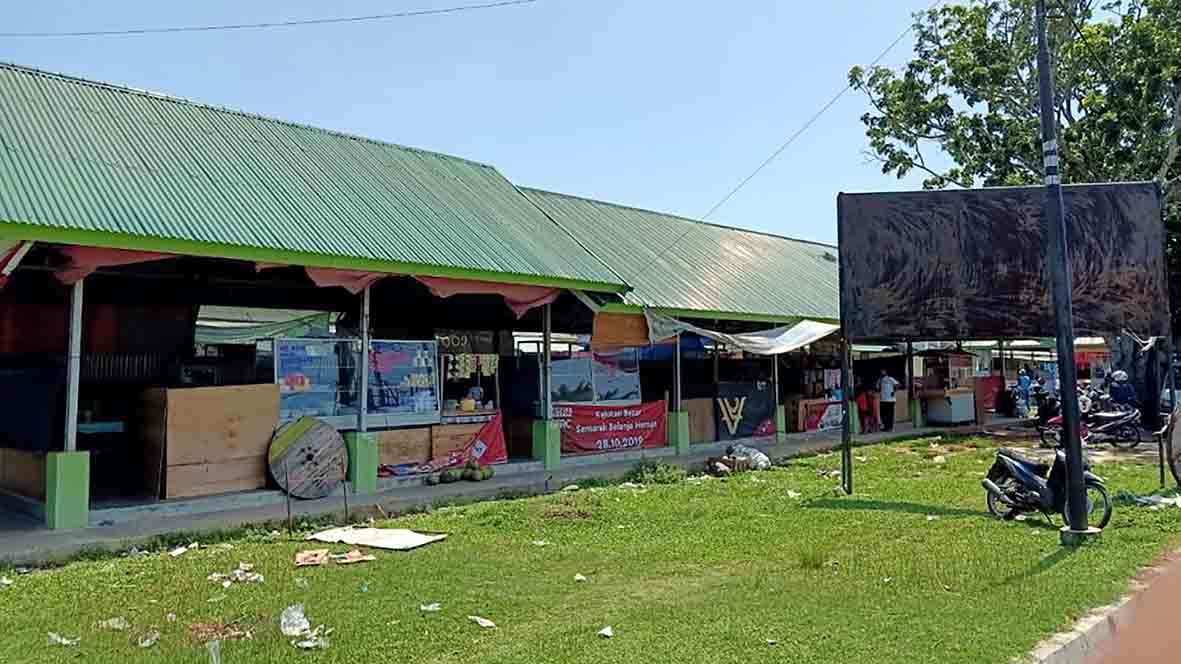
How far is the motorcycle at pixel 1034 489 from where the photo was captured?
29.8 ft

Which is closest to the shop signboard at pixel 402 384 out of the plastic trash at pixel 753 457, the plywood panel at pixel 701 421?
the plastic trash at pixel 753 457

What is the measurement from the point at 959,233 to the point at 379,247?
7.94 m

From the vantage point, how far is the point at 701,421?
58.6ft

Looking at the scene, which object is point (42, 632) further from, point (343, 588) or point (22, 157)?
point (22, 157)

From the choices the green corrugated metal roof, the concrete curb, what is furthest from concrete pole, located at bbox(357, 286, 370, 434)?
the concrete curb

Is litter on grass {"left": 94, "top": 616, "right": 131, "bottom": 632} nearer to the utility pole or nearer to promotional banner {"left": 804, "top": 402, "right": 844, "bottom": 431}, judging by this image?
the utility pole

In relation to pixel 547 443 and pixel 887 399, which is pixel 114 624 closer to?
pixel 547 443

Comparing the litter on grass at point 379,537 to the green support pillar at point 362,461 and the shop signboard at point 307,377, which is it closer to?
the green support pillar at point 362,461

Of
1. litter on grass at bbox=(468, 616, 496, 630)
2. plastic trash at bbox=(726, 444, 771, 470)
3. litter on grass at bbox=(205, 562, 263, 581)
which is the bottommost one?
litter on grass at bbox=(468, 616, 496, 630)

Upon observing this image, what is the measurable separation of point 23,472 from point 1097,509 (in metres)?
12.6

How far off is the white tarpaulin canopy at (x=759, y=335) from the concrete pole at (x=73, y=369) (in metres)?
8.54

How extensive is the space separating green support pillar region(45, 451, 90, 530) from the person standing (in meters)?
18.0

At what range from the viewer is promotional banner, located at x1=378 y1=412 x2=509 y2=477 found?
12453 millimetres

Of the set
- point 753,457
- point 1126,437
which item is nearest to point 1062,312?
point 753,457
